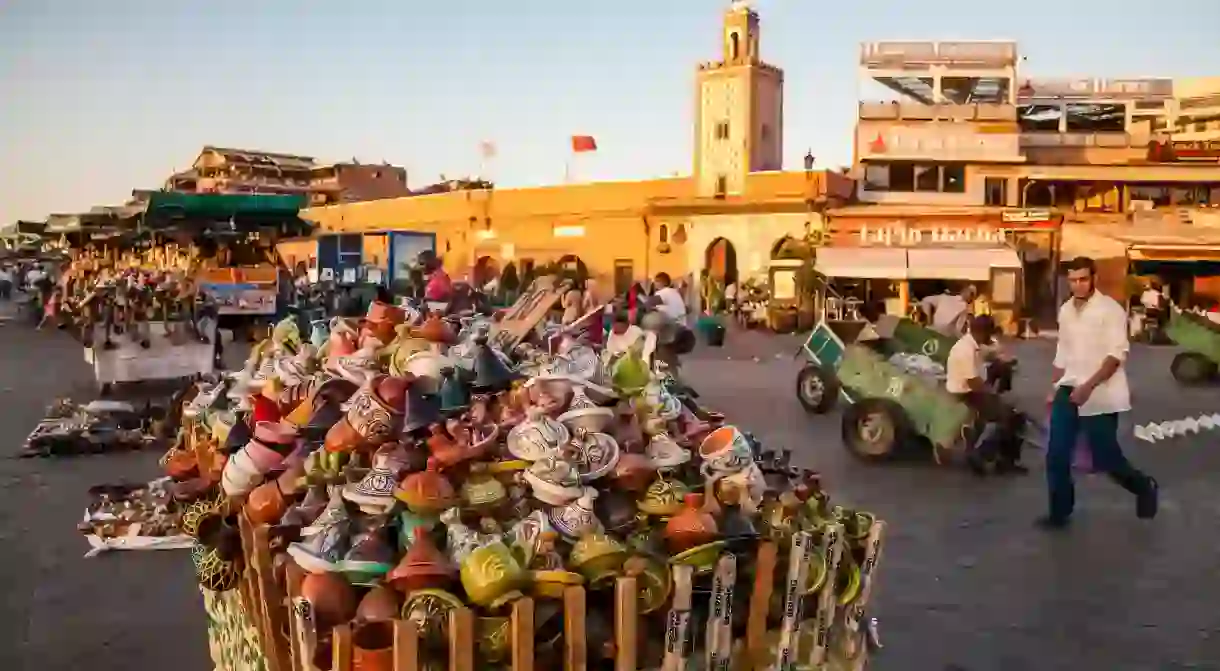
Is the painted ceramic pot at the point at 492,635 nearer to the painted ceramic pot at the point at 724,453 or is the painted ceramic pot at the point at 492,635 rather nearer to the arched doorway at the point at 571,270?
the painted ceramic pot at the point at 724,453

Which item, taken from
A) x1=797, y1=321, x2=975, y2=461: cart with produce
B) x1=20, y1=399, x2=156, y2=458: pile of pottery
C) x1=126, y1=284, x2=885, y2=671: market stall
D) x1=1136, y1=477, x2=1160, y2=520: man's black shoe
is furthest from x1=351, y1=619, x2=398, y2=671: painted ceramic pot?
x1=20, y1=399, x2=156, y2=458: pile of pottery

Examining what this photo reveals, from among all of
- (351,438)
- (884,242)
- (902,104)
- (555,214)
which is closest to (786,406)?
(351,438)

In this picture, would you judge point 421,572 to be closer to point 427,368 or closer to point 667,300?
point 427,368

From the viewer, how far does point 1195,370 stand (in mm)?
15594

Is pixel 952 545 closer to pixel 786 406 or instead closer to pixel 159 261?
pixel 786 406

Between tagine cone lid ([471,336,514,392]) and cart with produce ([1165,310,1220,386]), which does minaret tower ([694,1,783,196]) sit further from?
tagine cone lid ([471,336,514,392])

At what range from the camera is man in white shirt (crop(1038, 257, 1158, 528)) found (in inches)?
251

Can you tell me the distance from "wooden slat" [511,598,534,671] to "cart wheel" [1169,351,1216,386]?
1506cm

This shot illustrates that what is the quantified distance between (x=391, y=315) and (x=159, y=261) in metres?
22.8

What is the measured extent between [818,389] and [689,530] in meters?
9.22

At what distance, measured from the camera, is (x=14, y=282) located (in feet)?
174

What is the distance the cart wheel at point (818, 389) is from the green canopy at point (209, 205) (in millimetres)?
12203

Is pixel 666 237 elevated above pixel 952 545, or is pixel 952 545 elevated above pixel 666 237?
pixel 666 237

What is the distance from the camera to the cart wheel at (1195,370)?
51.1 ft
